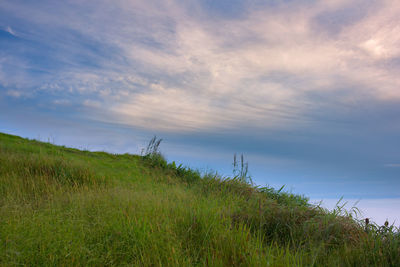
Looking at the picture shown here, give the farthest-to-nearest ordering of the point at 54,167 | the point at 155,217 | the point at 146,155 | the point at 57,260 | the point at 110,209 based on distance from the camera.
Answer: the point at 146,155
the point at 54,167
the point at 110,209
the point at 155,217
the point at 57,260

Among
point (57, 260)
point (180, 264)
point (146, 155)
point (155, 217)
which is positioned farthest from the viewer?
point (146, 155)

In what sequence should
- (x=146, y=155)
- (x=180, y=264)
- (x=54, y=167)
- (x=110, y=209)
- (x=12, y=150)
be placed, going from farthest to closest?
(x=146, y=155) → (x=12, y=150) → (x=54, y=167) → (x=110, y=209) → (x=180, y=264)

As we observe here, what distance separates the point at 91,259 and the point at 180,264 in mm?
1179

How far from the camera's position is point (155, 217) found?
5391 millimetres

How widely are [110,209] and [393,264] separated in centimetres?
473

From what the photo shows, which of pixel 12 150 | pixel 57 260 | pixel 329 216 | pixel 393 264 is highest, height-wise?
pixel 12 150

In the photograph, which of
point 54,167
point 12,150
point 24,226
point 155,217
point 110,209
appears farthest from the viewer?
point 12,150

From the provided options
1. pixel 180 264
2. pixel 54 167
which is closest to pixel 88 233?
pixel 180 264

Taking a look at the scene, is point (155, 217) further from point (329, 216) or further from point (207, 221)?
point (329, 216)

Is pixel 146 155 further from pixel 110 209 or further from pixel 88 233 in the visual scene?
pixel 88 233

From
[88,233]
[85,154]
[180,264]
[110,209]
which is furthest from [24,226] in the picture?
[85,154]

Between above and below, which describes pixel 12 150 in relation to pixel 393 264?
above

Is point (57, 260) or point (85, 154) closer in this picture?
point (57, 260)

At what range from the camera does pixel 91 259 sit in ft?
12.8
